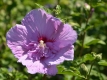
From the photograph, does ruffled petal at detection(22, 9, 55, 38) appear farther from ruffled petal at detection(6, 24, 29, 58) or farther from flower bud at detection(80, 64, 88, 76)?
flower bud at detection(80, 64, 88, 76)

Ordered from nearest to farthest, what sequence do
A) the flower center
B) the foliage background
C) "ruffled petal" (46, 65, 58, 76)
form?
"ruffled petal" (46, 65, 58, 76), the flower center, the foliage background

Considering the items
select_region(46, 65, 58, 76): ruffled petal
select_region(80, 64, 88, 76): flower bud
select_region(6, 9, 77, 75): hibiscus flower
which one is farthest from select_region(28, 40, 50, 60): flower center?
select_region(80, 64, 88, 76): flower bud

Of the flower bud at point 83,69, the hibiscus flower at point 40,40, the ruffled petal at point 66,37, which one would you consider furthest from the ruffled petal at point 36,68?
the flower bud at point 83,69

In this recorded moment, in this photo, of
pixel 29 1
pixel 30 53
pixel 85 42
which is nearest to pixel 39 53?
pixel 30 53

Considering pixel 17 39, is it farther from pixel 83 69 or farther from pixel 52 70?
pixel 83 69

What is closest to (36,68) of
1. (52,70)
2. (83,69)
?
(52,70)

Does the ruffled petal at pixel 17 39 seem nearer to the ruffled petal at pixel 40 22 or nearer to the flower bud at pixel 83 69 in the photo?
the ruffled petal at pixel 40 22

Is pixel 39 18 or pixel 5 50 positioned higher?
pixel 5 50

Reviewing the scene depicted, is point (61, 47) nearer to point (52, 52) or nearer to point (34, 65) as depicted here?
point (52, 52)
